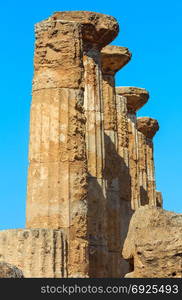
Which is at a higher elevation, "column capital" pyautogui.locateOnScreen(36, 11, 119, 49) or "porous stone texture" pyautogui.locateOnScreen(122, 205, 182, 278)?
"column capital" pyautogui.locateOnScreen(36, 11, 119, 49)

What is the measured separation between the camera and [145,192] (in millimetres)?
28203

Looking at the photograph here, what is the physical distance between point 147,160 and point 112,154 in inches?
350

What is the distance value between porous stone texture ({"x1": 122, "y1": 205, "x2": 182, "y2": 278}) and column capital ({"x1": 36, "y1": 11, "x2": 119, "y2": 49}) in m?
9.60

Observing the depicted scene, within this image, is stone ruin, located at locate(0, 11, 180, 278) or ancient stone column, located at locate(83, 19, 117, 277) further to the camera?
ancient stone column, located at locate(83, 19, 117, 277)

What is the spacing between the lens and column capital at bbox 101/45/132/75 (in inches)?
870

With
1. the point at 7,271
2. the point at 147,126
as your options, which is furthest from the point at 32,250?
the point at 147,126

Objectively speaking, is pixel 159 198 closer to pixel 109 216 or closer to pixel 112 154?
pixel 112 154

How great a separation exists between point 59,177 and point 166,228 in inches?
242

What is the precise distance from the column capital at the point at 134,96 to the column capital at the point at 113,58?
14.8 feet

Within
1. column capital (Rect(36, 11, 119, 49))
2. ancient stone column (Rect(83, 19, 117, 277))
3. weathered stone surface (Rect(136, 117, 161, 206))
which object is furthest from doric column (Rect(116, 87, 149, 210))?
column capital (Rect(36, 11, 119, 49))

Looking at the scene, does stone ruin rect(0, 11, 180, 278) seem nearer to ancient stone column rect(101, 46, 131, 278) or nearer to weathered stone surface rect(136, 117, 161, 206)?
ancient stone column rect(101, 46, 131, 278)

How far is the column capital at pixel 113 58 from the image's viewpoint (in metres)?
22.1

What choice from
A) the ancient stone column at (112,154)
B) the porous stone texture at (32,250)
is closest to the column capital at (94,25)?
the ancient stone column at (112,154)

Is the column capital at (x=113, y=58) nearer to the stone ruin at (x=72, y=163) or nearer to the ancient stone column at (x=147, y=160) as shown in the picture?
the stone ruin at (x=72, y=163)
